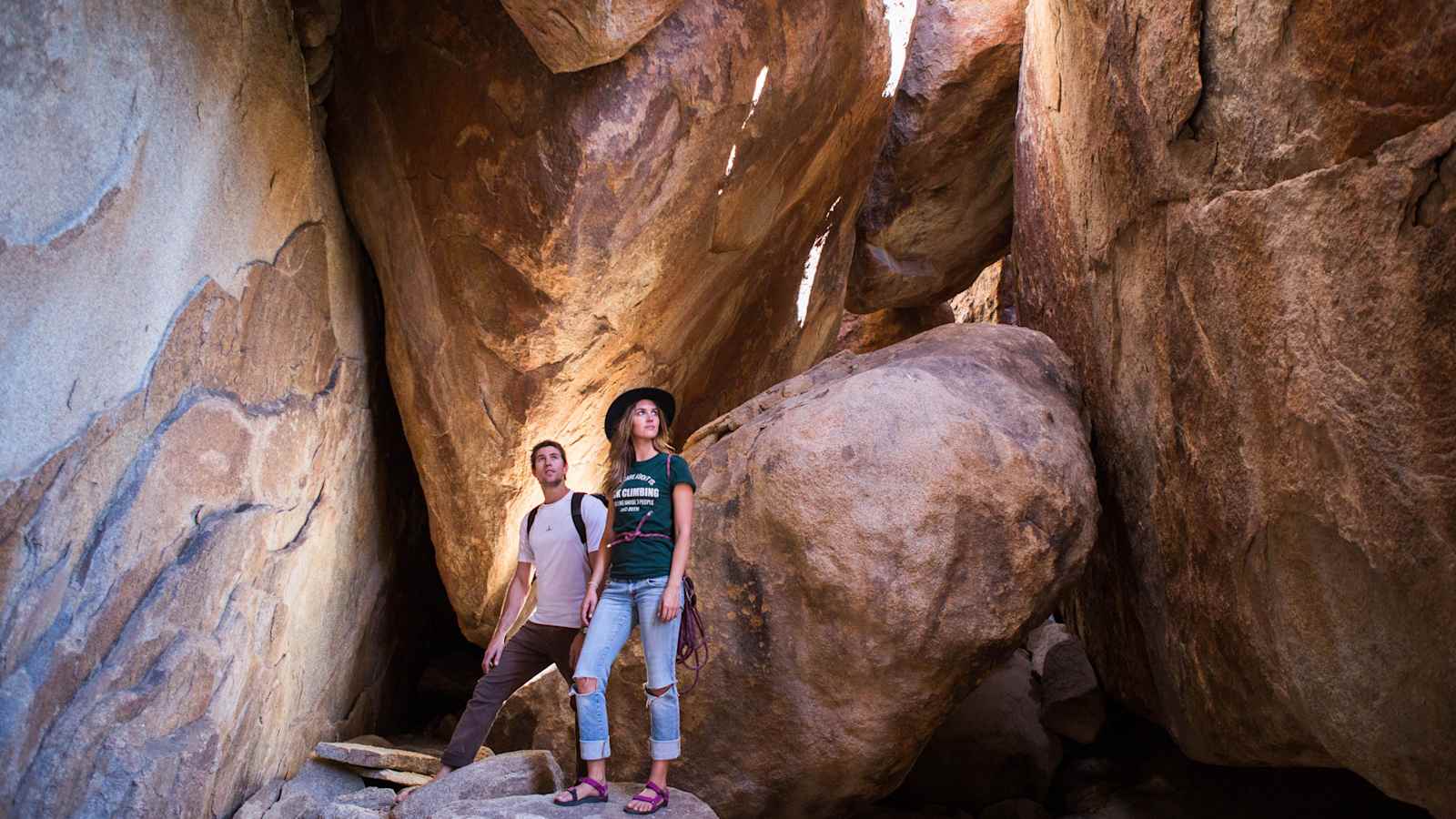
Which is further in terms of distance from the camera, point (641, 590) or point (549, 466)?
point (549, 466)

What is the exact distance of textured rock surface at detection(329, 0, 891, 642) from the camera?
4.43 meters

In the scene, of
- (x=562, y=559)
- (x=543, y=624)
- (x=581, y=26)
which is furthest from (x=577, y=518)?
(x=581, y=26)

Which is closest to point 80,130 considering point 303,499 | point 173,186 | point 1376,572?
point 173,186

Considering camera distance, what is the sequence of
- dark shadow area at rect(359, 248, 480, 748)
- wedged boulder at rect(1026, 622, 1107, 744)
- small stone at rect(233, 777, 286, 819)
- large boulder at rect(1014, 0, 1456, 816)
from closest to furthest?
large boulder at rect(1014, 0, 1456, 816)
small stone at rect(233, 777, 286, 819)
dark shadow area at rect(359, 248, 480, 748)
wedged boulder at rect(1026, 622, 1107, 744)

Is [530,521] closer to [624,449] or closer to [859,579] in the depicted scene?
[624,449]

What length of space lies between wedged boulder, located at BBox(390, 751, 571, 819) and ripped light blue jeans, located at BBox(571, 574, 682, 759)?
38 centimetres

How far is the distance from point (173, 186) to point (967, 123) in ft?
17.2

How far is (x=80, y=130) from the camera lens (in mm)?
3064

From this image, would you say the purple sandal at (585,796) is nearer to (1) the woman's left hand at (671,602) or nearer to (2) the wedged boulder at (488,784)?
(2) the wedged boulder at (488,784)

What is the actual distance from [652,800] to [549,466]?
1330 mm

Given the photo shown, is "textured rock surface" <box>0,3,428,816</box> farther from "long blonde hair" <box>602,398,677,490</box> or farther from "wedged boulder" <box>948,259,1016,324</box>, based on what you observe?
"wedged boulder" <box>948,259,1016,324</box>

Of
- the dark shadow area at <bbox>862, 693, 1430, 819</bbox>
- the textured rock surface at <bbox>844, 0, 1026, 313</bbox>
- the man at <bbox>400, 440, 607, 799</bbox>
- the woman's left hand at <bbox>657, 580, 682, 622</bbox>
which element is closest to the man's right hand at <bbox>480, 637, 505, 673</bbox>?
the man at <bbox>400, 440, 607, 799</bbox>

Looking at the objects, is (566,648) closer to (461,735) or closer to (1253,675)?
(461,735)

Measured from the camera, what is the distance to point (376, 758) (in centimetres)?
410
